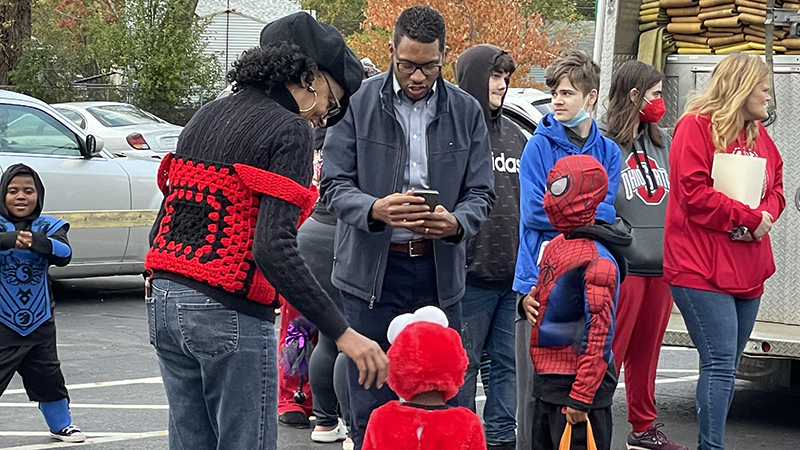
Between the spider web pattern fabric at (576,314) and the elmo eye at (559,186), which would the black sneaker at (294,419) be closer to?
the spider web pattern fabric at (576,314)

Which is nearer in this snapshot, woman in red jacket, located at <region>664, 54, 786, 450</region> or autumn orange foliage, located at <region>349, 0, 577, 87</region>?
woman in red jacket, located at <region>664, 54, 786, 450</region>

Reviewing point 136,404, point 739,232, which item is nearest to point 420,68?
point 739,232

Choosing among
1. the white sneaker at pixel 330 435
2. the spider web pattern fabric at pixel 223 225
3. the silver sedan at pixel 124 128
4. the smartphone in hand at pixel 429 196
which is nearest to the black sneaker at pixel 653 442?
the white sneaker at pixel 330 435

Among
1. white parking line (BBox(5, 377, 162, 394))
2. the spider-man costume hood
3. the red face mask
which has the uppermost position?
the red face mask

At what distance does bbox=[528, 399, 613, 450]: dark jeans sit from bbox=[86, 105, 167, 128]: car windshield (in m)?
16.0

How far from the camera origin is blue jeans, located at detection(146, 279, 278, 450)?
3.49 meters

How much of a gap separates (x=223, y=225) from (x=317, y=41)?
69cm

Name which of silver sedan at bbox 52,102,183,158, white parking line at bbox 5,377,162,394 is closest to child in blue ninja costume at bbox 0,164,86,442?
white parking line at bbox 5,377,162,394

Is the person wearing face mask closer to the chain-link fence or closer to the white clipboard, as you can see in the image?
the white clipboard

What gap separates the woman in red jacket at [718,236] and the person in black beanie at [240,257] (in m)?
2.74

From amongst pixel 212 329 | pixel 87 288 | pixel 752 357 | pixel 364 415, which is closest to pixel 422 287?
pixel 364 415

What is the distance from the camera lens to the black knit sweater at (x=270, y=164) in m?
3.37

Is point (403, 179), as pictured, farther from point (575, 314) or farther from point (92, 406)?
point (92, 406)

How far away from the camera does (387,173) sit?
4.99 m
